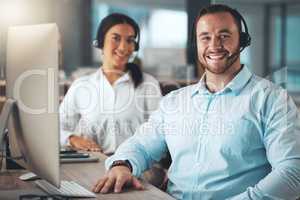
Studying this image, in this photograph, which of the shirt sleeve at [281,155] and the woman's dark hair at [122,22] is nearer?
the shirt sleeve at [281,155]

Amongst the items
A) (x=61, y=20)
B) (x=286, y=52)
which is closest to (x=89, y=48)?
(x=61, y=20)

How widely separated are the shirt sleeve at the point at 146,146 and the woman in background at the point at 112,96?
85 cm

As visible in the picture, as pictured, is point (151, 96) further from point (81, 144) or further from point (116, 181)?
point (116, 181)

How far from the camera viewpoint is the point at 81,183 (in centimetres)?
186

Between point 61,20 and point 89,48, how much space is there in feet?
2.81

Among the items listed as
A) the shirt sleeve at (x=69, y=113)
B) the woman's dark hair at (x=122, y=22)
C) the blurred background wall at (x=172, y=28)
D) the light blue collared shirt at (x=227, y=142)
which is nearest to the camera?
the light blue collared shirt at (x=227, y=142)

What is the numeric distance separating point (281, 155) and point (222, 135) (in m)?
0.25

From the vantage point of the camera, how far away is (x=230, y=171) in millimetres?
1955

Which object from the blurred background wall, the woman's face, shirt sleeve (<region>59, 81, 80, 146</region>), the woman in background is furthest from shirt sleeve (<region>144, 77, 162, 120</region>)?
the blurred background wall

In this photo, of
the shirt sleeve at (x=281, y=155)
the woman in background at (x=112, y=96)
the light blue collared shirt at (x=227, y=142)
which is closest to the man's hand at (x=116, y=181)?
the light blue collared shirt at (x=227, y=142)

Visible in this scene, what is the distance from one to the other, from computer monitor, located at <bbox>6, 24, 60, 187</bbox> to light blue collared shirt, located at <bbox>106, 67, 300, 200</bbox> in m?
0.45

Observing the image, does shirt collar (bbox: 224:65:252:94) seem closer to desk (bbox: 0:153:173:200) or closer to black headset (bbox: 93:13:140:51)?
desk (bbox: 0:153:173:200)

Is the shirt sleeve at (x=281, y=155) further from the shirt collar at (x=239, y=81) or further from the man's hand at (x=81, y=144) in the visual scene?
the man's hand at (x=81, y=144)

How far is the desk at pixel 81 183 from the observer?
168cm
